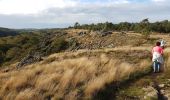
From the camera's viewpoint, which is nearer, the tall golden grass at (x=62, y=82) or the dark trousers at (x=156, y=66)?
the tall golden grass at (x=62, y=82)

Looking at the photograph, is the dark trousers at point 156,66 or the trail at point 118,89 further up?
the dark trousers at point 156,66

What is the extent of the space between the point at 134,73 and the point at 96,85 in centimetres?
291

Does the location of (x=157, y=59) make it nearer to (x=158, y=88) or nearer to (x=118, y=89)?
(x=158, y=88)

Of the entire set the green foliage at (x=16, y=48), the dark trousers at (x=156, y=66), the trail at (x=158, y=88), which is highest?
the dark trousers at (x=156, y=66)

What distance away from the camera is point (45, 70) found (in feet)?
47.6

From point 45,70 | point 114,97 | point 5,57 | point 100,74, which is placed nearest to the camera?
point 114,97

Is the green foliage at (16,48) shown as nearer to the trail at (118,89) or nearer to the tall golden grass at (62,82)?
the tall golden grass at (62,82)

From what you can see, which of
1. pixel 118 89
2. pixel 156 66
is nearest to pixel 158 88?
pixel 118 89

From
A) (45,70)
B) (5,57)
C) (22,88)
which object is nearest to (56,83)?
(22,88)

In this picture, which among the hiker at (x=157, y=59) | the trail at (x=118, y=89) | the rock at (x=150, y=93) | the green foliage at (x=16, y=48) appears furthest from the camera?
the green foliage at (x=16, y=48)

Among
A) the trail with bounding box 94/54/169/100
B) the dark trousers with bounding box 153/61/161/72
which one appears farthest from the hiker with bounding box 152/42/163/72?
the trail with bounding box 94/54/169/100

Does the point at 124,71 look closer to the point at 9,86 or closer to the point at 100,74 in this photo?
the point at 100,74

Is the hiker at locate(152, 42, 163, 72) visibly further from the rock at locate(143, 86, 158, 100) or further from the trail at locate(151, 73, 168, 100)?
the rock at locate(143, 86, 158, 100)

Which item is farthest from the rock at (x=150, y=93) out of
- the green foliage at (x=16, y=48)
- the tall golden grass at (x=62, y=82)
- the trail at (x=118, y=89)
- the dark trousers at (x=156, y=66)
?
the green foliage at (x=16, y=48)
